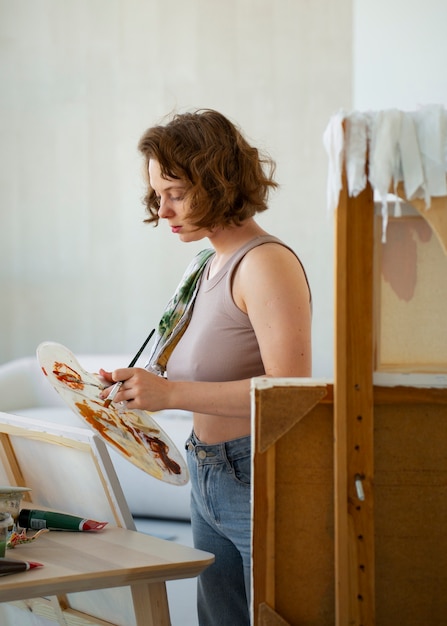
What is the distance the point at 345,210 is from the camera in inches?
42.8

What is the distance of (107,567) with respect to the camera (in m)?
1.35

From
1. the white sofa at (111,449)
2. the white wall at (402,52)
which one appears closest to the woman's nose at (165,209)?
the white wall at (402,52)

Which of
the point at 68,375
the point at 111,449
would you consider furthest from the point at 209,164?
the point at 111,449

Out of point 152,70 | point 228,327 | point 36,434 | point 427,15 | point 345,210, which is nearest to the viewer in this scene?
point 345,210

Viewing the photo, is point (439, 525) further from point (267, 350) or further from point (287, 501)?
point (267, 350)

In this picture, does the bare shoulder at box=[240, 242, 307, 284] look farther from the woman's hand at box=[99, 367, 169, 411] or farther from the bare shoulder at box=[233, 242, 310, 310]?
the woman's hand at box=[99, 367, 169, 411]

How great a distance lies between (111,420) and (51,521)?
0.21 m

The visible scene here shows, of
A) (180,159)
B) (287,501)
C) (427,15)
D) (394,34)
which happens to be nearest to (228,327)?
(180,159)

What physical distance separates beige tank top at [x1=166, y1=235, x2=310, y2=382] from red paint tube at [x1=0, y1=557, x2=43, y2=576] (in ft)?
1.48

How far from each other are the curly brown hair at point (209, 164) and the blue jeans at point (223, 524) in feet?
1.38

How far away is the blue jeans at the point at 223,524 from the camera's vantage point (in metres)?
1.54

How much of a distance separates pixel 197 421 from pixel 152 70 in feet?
11.6

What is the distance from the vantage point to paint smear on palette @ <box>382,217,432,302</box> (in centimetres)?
111

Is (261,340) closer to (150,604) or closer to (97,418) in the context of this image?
(97,418)
